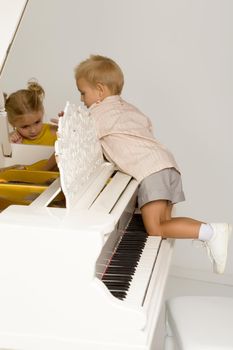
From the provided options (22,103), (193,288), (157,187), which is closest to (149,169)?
(157,187)

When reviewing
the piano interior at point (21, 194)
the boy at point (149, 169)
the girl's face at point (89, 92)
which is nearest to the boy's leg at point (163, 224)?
the boy at point (149, 169)

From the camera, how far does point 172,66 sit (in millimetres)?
4340

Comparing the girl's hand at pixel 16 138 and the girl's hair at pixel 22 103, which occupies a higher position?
the girl's hair at pixel 22 103

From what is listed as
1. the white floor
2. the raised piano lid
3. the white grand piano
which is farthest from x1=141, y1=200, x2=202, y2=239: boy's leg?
the white floor

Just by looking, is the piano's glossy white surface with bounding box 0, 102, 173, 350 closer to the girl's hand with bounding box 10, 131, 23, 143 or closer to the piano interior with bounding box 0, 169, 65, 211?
the piano interior with bounding box 0, 169, 65, 211

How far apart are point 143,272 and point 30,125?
124 centimetres

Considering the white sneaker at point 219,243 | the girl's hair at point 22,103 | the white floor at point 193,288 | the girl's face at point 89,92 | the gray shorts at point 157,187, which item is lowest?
the white floor at point 193,288

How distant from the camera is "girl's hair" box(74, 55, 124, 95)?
2967mm

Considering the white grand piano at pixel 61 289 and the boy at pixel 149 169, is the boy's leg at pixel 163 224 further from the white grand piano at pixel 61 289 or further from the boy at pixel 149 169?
the white grand piano at pixel 61 289

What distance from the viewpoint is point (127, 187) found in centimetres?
261

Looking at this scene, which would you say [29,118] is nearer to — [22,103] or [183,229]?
[22,103]

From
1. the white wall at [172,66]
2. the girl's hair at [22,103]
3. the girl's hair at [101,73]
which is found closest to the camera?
the girl's hair at [101,73]

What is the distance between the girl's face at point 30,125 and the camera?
10.8ft

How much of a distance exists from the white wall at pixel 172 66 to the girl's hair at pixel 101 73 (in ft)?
4.53
